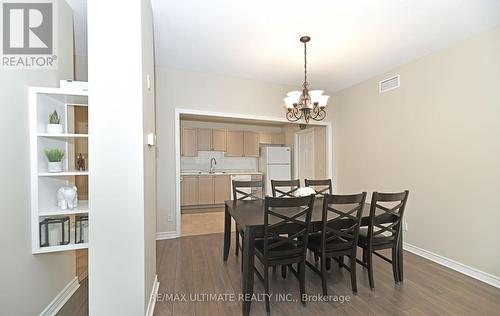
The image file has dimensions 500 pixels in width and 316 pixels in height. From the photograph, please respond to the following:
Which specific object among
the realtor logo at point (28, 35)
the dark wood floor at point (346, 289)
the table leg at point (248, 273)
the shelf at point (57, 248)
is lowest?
the dark wood floor at point (346, 289)

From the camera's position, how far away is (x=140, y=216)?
5.00 feet

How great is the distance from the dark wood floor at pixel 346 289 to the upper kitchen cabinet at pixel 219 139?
3.34 m

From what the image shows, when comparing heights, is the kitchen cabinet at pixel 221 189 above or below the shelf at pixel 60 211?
below

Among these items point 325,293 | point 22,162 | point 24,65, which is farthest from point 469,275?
point 24,65

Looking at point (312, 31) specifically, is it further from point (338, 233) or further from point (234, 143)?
point (234, 143)

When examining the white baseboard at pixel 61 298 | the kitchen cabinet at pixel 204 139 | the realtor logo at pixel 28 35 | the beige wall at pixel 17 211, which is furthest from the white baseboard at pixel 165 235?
the kitchen cabinet at pixel 204 139

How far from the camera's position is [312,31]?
7.76 feet

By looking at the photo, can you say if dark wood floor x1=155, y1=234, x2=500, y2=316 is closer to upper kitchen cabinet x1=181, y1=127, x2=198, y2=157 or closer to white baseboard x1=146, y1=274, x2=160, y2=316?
white baseboard x1=146, y1=274, x2=160, y2=316

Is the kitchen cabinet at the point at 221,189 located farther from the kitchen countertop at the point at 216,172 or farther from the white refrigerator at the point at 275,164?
the white refrigerator at the point at 275,164

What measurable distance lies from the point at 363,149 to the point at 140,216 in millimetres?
3592

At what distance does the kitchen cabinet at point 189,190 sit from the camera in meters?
5.30

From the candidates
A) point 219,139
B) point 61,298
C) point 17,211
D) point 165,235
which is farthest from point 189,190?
point 17,211

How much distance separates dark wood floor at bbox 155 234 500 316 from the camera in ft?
5.97

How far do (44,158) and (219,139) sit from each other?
4.20 meters
